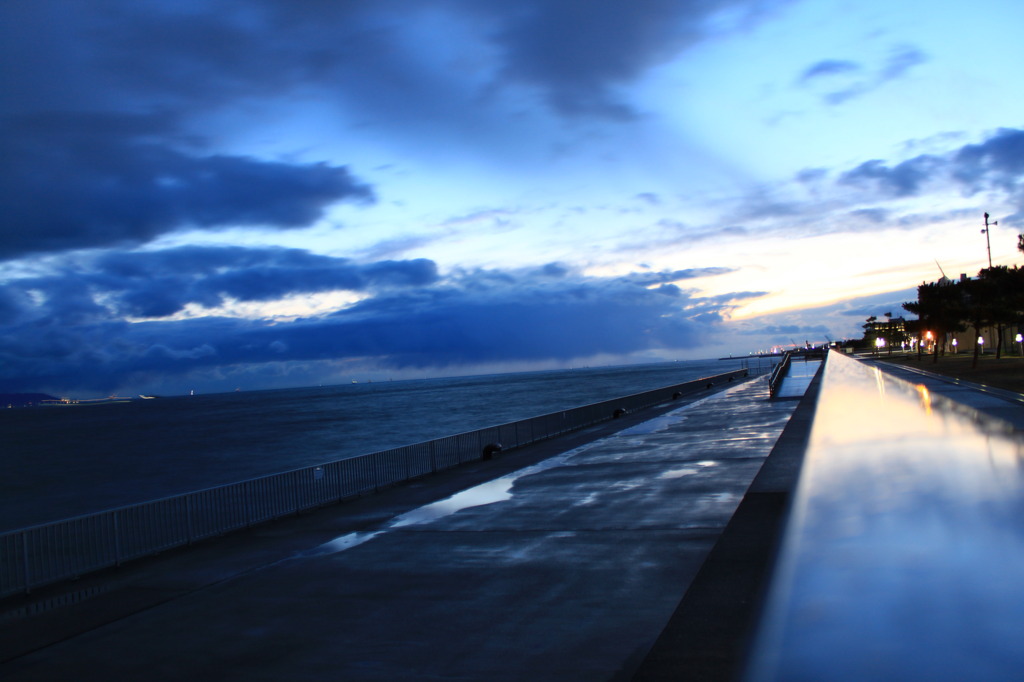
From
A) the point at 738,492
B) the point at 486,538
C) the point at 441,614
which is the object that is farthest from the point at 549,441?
the point at 441,614

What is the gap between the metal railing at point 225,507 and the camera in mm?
10062

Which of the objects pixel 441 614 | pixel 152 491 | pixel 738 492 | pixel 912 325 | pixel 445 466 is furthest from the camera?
pixel 912 325

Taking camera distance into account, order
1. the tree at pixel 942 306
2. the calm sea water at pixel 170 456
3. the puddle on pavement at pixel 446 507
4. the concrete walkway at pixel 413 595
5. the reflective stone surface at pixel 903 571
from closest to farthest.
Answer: the reflective stone surface at pixel 903 571 < the concrete walkway at pixel 413 595 < the puddle on pavement at pixel 446 507 < the calm sea water at pixel 170 456 < the tree at pixel 942 306

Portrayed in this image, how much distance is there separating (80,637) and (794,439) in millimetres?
14111

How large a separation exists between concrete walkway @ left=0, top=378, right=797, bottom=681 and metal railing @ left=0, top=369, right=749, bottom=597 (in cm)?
67

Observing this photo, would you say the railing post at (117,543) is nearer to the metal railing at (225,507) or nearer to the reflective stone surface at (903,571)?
the metal railing at (225,507)

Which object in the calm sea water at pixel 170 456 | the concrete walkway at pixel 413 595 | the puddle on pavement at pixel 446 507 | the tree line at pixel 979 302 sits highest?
the tree line at pixel 979 302

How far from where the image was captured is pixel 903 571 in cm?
730

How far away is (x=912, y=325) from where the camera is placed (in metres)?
106

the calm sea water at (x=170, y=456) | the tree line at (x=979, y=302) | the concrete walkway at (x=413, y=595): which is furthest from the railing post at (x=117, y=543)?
the tree line at (x=979, y=302)

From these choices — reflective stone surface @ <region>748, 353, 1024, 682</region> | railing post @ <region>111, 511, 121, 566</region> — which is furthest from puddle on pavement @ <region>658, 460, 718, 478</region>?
railing post @ <region>111, 511, 121, 566</region>

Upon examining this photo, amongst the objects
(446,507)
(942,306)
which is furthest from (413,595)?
(942,306)

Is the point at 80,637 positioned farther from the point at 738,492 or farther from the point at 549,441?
the point at 549,441

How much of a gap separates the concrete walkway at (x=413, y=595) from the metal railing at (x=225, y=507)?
0.67 meters
